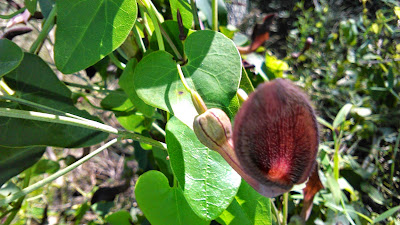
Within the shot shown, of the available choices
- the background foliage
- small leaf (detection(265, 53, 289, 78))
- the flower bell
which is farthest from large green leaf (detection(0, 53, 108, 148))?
small leaf (detection(265, 53, 289, 78))

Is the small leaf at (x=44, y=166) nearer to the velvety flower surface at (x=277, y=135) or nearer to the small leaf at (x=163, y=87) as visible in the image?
the small leaf at (x=163, y=87)

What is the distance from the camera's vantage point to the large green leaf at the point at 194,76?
1.34 feet

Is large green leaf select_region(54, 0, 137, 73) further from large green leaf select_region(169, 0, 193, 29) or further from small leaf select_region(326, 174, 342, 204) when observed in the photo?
small leaf select_region(326, 174, 342, 204)

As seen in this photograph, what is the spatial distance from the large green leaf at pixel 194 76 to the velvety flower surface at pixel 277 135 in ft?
0.41

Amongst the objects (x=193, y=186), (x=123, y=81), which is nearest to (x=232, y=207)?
(x=193, y=186)

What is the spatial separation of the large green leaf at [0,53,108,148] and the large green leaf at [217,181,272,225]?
27 cm

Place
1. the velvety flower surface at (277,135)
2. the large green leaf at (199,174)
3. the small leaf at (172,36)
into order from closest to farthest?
1. the velvety flower surface at (277,135)
2. the large green leaf at (199,174)
3. the small leaf at (172,36)

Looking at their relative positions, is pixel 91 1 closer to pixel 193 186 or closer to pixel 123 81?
pixel 123 81

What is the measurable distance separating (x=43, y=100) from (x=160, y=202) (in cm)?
27

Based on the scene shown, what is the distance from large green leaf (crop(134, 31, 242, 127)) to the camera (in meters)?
0.41

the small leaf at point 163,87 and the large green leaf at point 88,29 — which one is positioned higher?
the large green leaf at point 88,29

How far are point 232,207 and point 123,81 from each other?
262 millimetres

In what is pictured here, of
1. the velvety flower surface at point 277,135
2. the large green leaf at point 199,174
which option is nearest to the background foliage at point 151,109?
the large green leaf at point 199,174

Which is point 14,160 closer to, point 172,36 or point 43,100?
point 43,100
